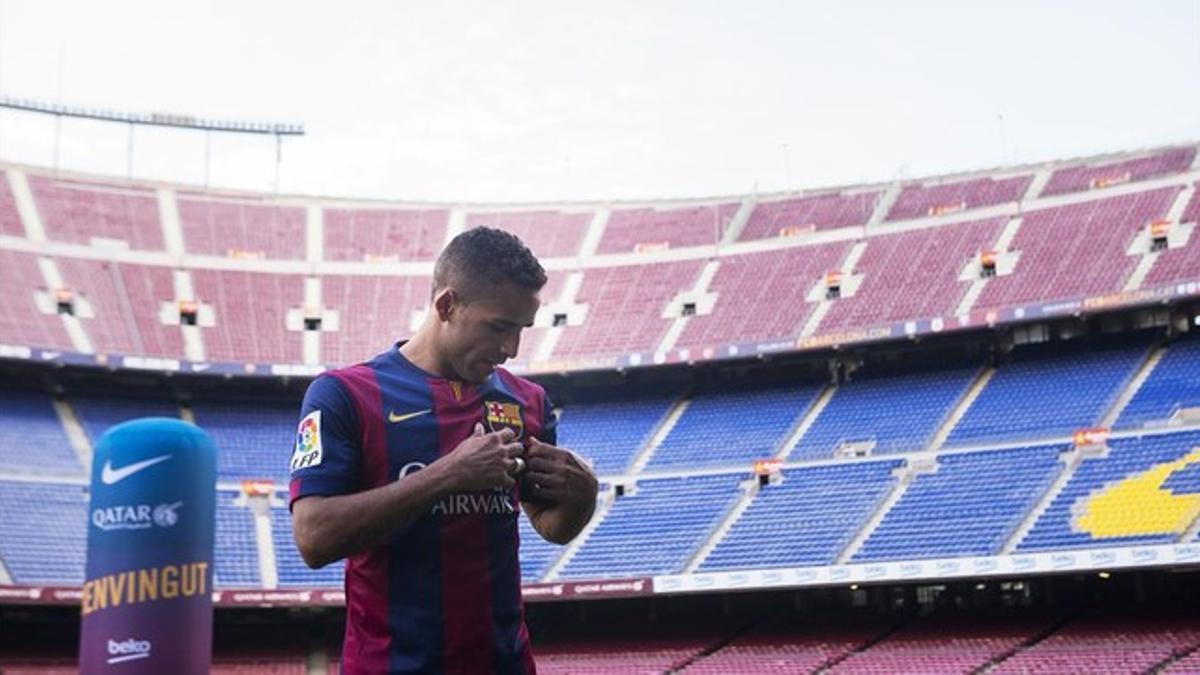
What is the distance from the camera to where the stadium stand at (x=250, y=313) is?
41938 millimetres

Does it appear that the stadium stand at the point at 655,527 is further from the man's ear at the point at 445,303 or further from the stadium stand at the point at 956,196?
the man's ear at the point at 445,303

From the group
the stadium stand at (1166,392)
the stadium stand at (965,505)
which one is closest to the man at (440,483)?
the stadium stand at (965,505)

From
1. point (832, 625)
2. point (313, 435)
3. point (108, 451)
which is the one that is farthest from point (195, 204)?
point (313, 435)

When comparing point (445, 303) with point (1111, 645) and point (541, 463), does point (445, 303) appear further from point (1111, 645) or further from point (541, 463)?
point (1111, 645)

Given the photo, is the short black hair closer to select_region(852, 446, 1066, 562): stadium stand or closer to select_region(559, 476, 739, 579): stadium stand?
select_region(852, 446, 1066, 562): stadium stand

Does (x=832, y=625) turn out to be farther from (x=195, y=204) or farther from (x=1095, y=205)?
(x=195, y=204)

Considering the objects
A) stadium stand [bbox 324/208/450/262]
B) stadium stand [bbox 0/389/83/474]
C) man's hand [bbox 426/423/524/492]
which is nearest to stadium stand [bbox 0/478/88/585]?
stadium stand [bbox 0/389/83/474]

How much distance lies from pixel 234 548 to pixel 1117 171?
28974 millimetres

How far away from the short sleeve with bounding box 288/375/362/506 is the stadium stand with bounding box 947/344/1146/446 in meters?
32.6

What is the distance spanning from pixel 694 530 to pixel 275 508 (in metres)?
12.3

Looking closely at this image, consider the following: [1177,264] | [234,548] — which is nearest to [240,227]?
[234,548]

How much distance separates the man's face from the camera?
13.3 feet

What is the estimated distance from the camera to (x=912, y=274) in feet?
134

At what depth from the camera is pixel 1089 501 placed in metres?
30.9
